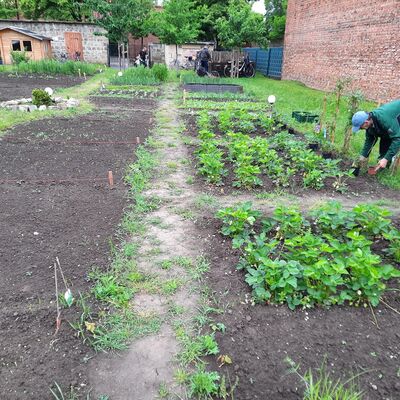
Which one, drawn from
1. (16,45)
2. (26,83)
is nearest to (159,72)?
(26,83)

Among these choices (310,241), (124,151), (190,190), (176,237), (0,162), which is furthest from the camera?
(124,151)

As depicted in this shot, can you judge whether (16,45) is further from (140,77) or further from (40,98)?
(40,98)

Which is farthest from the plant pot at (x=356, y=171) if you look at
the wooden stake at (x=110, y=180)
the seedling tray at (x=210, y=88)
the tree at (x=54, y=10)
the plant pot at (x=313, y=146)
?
the tree at (x=54, y=10)

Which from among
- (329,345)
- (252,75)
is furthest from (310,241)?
(252,75)

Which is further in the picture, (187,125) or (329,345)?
(187,125)

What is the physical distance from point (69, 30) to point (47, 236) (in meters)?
26.0

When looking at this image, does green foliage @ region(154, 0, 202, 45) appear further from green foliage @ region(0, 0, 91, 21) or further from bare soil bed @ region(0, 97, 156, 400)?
green foliage @ region(0, 0, 91, 21)

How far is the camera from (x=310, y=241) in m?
2.80

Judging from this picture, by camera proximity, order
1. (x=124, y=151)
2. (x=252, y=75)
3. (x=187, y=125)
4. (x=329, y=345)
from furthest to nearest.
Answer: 1. (x=252, y=75)
2. (x=187, y=125)
3. (x=124, y=151)
4. (x=329, y=345)

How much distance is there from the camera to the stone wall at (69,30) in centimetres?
2452

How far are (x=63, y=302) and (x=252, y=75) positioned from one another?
19.4m

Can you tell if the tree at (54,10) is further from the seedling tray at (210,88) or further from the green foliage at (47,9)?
the seedling tray at (210,88)

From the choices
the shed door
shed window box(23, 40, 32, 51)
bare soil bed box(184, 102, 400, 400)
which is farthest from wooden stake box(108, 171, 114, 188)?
the shed door

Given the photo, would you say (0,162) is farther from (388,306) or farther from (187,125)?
(388,306)
